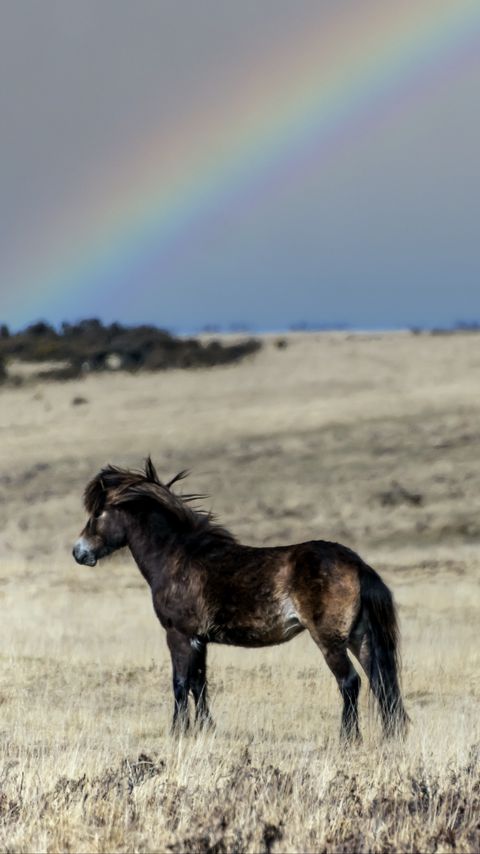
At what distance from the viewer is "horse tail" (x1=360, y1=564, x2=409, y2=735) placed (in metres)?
8.70

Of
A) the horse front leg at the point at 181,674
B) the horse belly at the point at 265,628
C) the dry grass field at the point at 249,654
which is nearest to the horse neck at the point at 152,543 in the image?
the horse front leg at the point at 181,674

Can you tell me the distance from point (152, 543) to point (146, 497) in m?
0.43

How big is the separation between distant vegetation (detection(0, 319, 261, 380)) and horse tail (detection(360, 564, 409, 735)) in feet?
181

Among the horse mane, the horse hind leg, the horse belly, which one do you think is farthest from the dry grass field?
the horse mane

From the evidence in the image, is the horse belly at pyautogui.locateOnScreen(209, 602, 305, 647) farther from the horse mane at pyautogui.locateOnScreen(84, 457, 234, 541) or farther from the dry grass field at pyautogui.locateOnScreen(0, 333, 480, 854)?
the horse mane at pyautogui.locateOnScreen(84, 457, 234, 541)

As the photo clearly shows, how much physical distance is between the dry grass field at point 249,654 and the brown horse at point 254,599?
1.48ft

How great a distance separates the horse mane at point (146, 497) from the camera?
9953 mm

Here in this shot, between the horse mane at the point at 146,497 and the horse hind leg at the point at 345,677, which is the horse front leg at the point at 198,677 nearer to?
the horse mane at the point at 146,497

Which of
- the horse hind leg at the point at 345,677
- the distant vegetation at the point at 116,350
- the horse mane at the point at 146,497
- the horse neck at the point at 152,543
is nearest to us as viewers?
the horse hind leg at the point at 345,677

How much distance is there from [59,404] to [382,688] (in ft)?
156

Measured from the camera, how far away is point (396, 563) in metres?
25.1

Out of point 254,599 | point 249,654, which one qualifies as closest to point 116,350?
point 249,654

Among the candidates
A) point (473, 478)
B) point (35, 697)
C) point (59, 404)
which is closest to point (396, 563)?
point (473, 478)

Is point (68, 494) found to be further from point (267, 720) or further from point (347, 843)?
point (347, 843)
